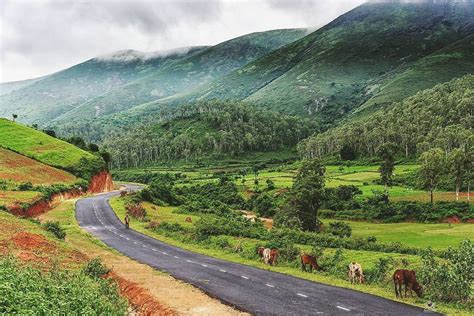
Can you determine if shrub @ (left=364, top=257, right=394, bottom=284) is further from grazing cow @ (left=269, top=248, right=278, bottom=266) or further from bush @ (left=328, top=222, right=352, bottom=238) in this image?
bush @ (left=328, top=222, right=352, bottom=238)

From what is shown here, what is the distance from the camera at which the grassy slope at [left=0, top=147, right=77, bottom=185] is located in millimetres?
94500

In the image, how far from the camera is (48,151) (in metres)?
124

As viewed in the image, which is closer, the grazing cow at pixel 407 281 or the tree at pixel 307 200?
the grazing cow at pixel 407 281

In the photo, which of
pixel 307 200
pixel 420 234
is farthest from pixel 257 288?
pixel 307 200

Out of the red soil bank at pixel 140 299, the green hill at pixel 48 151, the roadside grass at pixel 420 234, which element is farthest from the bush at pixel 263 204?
the red soil bank at pixel 140 299

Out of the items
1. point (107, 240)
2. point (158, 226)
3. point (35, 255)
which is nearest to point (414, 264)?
point (35, 255)

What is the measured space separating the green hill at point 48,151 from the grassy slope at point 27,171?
15.1 ft

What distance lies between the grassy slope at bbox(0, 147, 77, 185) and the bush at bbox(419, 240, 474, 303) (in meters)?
84.6

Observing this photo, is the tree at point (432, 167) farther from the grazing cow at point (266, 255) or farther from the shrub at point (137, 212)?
the grazing cow at point (266, 255)

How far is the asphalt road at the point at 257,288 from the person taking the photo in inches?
893

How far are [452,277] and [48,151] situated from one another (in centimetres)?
11889

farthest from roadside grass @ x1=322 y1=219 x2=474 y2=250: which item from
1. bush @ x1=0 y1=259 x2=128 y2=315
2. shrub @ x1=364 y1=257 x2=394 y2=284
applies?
bush @ x1=0 y1=259 x2=128 y2=315

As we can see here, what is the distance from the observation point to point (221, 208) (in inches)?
4045

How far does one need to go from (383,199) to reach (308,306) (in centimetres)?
8859
